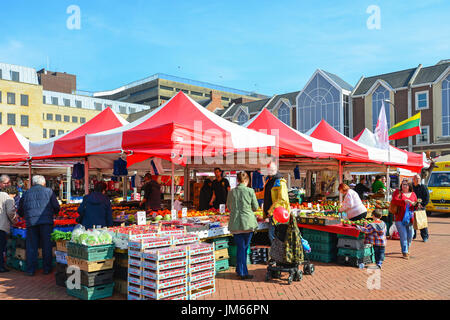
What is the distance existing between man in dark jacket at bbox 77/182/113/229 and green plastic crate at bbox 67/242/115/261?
1.07 meters

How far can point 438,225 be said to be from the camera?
14.2m

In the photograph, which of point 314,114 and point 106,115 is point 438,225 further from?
point 314,114

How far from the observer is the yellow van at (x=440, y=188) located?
17047 mm

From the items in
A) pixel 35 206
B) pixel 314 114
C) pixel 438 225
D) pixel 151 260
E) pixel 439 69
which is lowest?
pixel 438 225

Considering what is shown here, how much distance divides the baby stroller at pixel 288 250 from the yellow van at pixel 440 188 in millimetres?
13953

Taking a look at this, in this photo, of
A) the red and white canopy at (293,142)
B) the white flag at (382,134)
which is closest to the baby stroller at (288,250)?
the red and white canopy at (293,142)

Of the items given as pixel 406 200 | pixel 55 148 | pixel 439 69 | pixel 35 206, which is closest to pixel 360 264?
pixel 406 200

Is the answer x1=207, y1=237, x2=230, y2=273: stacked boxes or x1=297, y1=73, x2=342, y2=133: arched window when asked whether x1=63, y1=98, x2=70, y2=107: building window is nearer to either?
x1=297, y1=73, x2=342, y2=133: arched window

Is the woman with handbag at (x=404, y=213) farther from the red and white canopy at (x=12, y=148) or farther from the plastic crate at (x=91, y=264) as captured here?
the red and white canopy at (x=12, y=148)

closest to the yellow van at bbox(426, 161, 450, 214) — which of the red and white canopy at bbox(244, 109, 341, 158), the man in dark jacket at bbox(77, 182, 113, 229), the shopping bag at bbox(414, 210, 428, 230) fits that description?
the shopping bag at bbox(414, 210, 428, 230)

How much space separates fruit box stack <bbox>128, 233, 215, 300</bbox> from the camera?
4.79 meters

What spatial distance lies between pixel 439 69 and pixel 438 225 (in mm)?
25987

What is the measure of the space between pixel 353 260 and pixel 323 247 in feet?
2.26

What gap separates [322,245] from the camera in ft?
25.7
